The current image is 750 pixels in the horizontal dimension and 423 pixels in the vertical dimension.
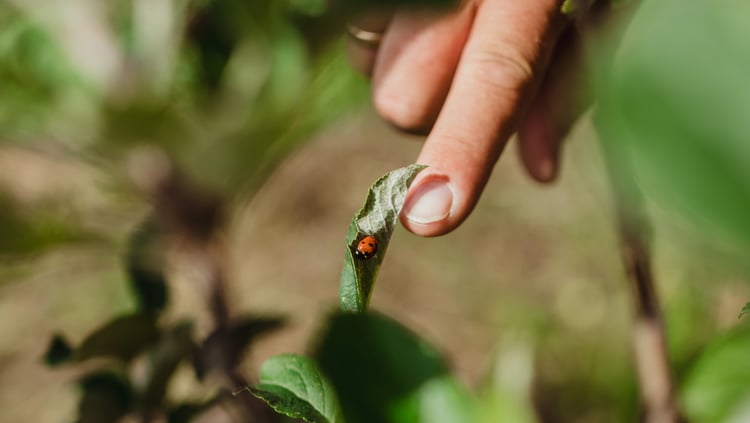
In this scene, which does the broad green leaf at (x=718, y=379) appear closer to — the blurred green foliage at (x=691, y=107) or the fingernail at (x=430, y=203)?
the fingernail at (x=430, y=203)

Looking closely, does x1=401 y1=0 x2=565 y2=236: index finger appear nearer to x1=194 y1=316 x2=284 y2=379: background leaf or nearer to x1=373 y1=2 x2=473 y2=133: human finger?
x1=373 y1=2 x2=473 y2=133: human finger

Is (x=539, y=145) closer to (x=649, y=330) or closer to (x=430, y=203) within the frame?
(x=430, y=203)

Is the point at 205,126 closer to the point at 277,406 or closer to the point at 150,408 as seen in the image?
the point at 150,408

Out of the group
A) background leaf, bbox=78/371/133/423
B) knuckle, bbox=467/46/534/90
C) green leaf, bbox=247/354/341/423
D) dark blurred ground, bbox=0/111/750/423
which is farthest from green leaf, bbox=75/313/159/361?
→ dark blurred ground, bbox=0/111/750/423

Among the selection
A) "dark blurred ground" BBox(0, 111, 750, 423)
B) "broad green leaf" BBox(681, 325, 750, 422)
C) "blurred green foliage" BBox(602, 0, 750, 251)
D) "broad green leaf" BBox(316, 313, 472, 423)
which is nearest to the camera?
"blurred green foliage" BBox(602, 0, 750, 251)

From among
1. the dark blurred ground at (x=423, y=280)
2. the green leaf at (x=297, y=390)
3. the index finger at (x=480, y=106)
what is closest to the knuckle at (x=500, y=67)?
the index finger at (x=480, y=106)

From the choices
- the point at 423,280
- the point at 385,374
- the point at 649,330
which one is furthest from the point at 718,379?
the point at 423,280

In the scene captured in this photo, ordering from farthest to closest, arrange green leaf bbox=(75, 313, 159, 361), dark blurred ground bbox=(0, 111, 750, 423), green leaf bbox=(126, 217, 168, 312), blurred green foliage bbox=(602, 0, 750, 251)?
dark blurred ground bbox=(0, 111, 750, 423)
green leaf bbox=(126, 217, 168, 312)
green leaf bbox=(75, 313, 159, 361)
blurred green foliage bbox=(602, 0, 750, 251)
